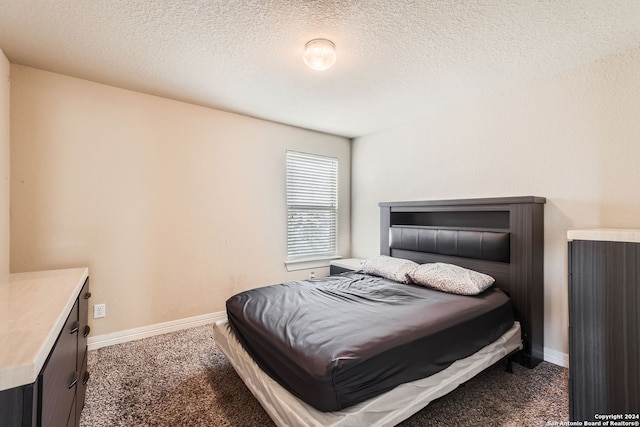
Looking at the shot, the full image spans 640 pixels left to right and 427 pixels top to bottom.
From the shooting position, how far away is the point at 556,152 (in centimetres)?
243

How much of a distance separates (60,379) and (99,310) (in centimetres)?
182

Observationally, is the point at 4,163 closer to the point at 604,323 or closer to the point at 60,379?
the point at 60,379

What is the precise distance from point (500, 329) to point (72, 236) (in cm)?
367

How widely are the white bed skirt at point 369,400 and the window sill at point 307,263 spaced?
173 centimetres

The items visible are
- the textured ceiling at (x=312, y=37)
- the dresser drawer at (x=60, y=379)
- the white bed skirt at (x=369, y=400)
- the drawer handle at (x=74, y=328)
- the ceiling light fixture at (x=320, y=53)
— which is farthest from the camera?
the ceiling light fixture at (x=320, y=53)

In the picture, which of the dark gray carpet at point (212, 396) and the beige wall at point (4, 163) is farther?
the beige wall at point (4, 163)

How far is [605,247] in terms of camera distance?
5.30 feet

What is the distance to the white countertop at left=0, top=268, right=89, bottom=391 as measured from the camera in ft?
2.50

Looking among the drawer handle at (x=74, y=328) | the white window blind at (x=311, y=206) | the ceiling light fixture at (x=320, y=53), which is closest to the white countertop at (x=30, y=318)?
the drawer handle at (x=74, y=328)

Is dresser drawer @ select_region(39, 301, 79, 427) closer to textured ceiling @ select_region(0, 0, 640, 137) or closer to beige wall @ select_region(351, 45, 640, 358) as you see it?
textured ceiling @ select_region(0, 0, 640, 137)

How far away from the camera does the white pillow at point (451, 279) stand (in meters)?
2.34

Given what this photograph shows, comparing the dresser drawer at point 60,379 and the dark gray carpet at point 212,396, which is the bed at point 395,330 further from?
the dresser drawer at point 60,379

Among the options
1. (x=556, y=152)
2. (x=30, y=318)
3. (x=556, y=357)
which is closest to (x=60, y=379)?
(x=30, y=318)

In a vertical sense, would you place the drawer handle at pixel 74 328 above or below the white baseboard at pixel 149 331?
above
